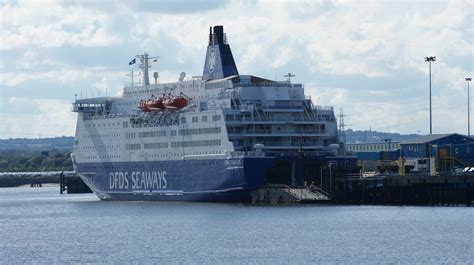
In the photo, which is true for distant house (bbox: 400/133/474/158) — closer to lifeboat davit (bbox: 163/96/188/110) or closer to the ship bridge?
the ship bridge

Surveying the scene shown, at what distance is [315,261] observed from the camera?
56625 millimetres

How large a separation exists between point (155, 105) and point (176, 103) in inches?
104

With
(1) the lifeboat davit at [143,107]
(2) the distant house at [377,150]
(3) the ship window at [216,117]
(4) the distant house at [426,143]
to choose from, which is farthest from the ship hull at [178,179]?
(4) the distant house at [426,143]

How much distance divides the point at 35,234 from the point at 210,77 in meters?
28.8

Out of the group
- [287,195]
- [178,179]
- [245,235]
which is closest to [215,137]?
[178,179]

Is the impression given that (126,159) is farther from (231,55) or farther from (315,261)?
(315,261)

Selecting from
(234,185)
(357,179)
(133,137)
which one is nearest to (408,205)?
(357,179)

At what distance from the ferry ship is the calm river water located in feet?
10.3

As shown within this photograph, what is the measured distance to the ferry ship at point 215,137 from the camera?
298 ft

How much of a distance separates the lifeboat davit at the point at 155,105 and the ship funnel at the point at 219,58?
12.3ft

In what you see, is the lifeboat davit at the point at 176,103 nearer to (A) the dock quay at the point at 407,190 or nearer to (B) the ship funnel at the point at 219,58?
(B) the ship funnel at the point at 219,58

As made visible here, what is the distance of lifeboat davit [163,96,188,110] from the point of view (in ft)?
319

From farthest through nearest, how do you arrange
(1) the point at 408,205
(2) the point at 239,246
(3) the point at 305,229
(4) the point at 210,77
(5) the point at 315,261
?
(4) the point at 210,77
(1) the point at 408,205
(3) the point at 305,229
(2) the point at 239,246
(5) the point at 315,261

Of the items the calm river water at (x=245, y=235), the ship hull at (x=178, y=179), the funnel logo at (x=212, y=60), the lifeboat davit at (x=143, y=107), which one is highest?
the funnel logo at (x=212, y=60)
